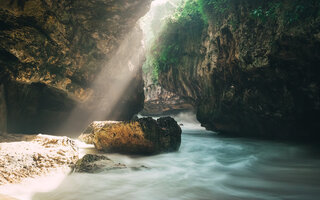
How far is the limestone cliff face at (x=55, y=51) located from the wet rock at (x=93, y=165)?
3.61m

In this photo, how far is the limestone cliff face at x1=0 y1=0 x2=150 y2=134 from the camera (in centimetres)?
596

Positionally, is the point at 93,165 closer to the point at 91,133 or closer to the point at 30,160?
the point at 30,160

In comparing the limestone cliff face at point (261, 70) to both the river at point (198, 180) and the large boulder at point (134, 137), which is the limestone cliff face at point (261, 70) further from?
the large boulder at point (134, 137)

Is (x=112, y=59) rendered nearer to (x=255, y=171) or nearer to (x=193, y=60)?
(x=193, y=60)

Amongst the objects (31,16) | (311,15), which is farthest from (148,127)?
(311,15)

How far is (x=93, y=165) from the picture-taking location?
4.34m

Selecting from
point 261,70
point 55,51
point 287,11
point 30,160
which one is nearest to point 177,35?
point 261,70

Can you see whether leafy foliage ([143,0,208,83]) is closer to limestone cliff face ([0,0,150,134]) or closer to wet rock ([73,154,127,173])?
limestone cliff face ([0,0,150,134])

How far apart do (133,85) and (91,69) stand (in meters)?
3.24

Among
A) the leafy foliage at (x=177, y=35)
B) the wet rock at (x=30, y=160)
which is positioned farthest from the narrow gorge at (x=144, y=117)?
the leafy foliage at (x=177, y=35)

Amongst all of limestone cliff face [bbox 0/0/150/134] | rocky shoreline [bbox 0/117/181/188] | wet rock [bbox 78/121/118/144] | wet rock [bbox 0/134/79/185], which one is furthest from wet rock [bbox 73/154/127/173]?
limestone cliff face [bbox 0/0/150/134]

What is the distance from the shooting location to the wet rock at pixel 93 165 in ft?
13.9

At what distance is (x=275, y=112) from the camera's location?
7535 mm

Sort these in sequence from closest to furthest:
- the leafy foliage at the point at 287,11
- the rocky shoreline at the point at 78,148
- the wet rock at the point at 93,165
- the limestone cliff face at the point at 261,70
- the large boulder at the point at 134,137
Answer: the rocky shoreline at the point at 78,148 < the wet rock at the point at 93,165 < the leafy foliage at the point at 287,11 < the limestone cliff face at the point at 261,70 < the large boulder at the point at 134,137
